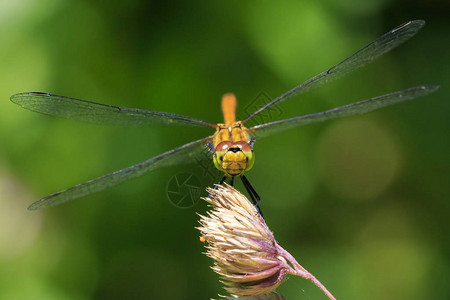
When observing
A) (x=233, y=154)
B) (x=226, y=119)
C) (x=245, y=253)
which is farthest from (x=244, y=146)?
(x=245, y=253)

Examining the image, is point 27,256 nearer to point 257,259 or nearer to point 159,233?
point 159,233

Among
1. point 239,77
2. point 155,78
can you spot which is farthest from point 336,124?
point 155,78

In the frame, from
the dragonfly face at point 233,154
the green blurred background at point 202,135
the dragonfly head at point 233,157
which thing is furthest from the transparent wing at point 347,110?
the green blurred background at point 202,135

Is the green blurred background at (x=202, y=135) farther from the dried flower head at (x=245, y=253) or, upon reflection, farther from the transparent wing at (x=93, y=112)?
the dried flower head at (x=245, y=253)

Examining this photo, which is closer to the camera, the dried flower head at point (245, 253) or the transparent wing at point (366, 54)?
the dried flower head at point (245, 253)

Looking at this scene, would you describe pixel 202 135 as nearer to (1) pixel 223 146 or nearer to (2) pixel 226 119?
(2) pixel 226 119

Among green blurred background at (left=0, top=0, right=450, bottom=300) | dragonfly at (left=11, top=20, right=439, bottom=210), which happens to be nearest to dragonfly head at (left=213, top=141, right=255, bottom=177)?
dragonfly at (left=11, top=20, right=439, bottom=210)

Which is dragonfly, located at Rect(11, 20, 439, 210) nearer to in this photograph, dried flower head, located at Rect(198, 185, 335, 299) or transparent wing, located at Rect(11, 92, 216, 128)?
transparent wing, located at Rect(11, 92, 216, 128)
